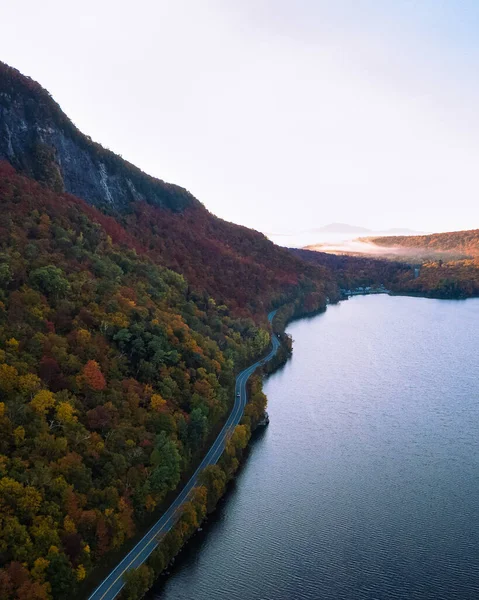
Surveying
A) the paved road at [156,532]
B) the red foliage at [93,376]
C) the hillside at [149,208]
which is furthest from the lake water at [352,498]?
the hillside at [149,208]

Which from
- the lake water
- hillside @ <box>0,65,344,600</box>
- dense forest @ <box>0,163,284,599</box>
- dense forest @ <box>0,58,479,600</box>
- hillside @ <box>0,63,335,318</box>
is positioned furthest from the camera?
hillside @ <box>0,63,335,318</box>

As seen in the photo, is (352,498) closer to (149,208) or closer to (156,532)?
(156,532)

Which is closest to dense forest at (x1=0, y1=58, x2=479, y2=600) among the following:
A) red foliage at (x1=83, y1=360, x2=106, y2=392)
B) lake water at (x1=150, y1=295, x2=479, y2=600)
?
red foliage at (x1=83, y1=360, x2=106, y2=392)

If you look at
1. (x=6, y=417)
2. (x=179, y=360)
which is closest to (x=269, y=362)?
(x=179, y=360)

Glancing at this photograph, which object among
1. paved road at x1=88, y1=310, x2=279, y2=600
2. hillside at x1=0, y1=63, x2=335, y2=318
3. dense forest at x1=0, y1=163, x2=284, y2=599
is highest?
hillside at x1=0, y1=63, x2=335, y2=318

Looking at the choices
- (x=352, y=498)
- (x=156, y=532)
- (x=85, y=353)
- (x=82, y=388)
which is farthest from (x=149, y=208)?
(x=156, y=532)

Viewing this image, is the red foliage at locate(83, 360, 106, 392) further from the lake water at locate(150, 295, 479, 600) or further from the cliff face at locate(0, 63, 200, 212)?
the cliff face at locate(0, 63, 200, 212)

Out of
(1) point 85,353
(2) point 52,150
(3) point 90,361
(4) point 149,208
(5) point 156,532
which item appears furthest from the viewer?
(4) point 149,208
